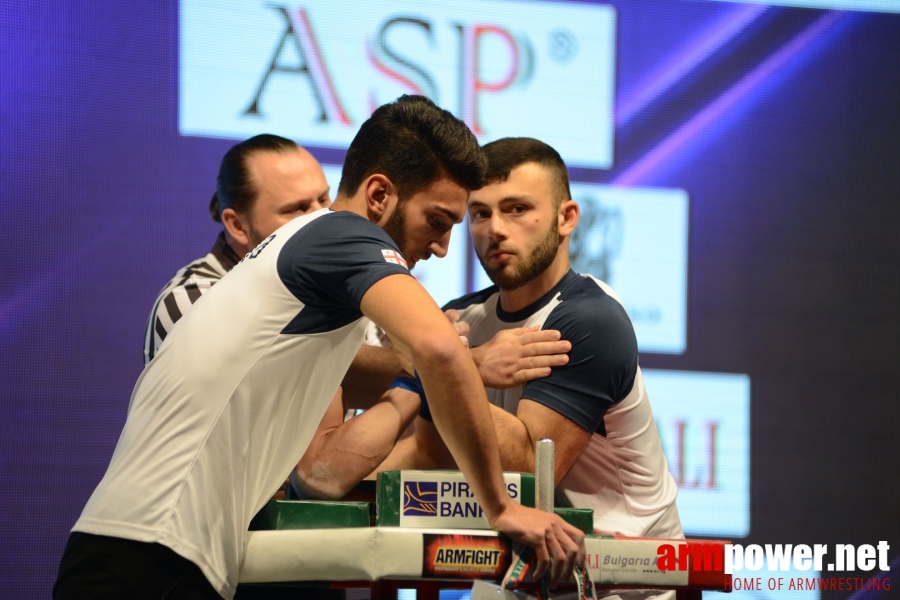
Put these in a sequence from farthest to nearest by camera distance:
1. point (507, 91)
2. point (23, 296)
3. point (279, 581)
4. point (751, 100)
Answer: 1. point (751, 100)
2. point (507, 91)
3. point (23, 296)
4. point (279, 581)

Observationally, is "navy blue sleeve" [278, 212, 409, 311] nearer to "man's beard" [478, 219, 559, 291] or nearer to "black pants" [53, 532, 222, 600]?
"black pants" [53, 532, 222, 600]

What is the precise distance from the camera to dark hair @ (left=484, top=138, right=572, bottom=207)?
2.66 meters

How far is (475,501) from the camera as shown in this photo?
1764 millimetres

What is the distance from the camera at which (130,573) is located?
161 cm

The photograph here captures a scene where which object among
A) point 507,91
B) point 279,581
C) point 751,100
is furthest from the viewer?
point 751,100

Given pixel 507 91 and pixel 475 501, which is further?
pixel 507 91

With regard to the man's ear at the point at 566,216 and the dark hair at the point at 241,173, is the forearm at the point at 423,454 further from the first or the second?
the dark hair at the point at 241,173

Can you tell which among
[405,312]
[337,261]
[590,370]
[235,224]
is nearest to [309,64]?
[235,224]

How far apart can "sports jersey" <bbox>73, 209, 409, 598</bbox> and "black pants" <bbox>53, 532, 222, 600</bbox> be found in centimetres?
3

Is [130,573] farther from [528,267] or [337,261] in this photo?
[528,267]

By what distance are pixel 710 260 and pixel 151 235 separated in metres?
2.56

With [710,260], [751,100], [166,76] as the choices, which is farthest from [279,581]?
[751,100]

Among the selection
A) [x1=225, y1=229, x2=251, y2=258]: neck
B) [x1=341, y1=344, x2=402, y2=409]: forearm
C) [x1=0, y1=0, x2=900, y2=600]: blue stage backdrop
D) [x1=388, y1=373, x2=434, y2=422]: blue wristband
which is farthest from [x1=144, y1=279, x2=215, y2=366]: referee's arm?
[x1=0, y1=0, x2=900, y2=600]: blue stage backdrop

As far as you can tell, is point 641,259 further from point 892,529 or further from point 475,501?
point 475,501
